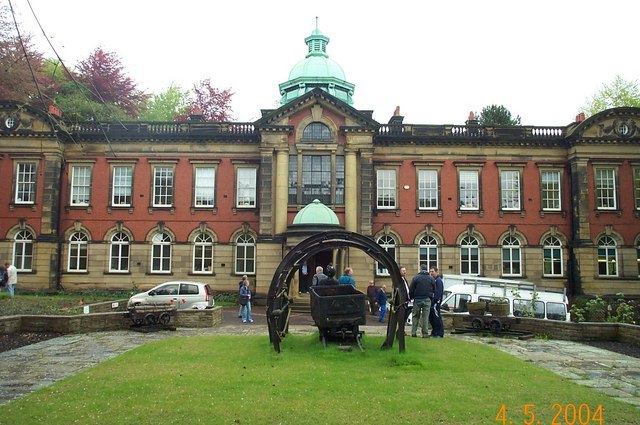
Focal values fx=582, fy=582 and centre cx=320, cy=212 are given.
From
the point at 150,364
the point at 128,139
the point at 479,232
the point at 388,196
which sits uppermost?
the point at 128,139

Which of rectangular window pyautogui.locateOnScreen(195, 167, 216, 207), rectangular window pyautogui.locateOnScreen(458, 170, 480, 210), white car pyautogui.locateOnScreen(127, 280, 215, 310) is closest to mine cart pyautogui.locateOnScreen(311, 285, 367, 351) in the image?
white car pyautogui.locateOnScreen(127, 280, 215, 310)

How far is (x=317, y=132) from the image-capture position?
1348 inches

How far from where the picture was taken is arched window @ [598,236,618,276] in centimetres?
3472

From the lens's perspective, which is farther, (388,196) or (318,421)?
(388,196)

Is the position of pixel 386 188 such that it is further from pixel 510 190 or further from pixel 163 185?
pixel 163 185

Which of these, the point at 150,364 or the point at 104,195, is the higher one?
the point at 104,195

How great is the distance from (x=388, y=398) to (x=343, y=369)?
97.9 inches

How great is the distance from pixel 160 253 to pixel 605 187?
27335 millimetres

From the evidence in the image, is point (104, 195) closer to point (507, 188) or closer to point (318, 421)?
point (507, 188)

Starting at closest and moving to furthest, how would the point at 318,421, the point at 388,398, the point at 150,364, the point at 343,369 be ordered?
1. the point at 318,421
2. the point at 388,398
3. the point at 343,369
4. the point at 150,364

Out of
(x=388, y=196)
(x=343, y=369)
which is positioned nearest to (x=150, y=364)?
(x=343, y=369)

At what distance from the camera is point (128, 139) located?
35.8 m

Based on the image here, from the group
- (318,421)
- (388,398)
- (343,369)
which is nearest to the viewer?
(318,421)

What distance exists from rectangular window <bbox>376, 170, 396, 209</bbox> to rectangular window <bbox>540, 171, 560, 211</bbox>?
9175mm
